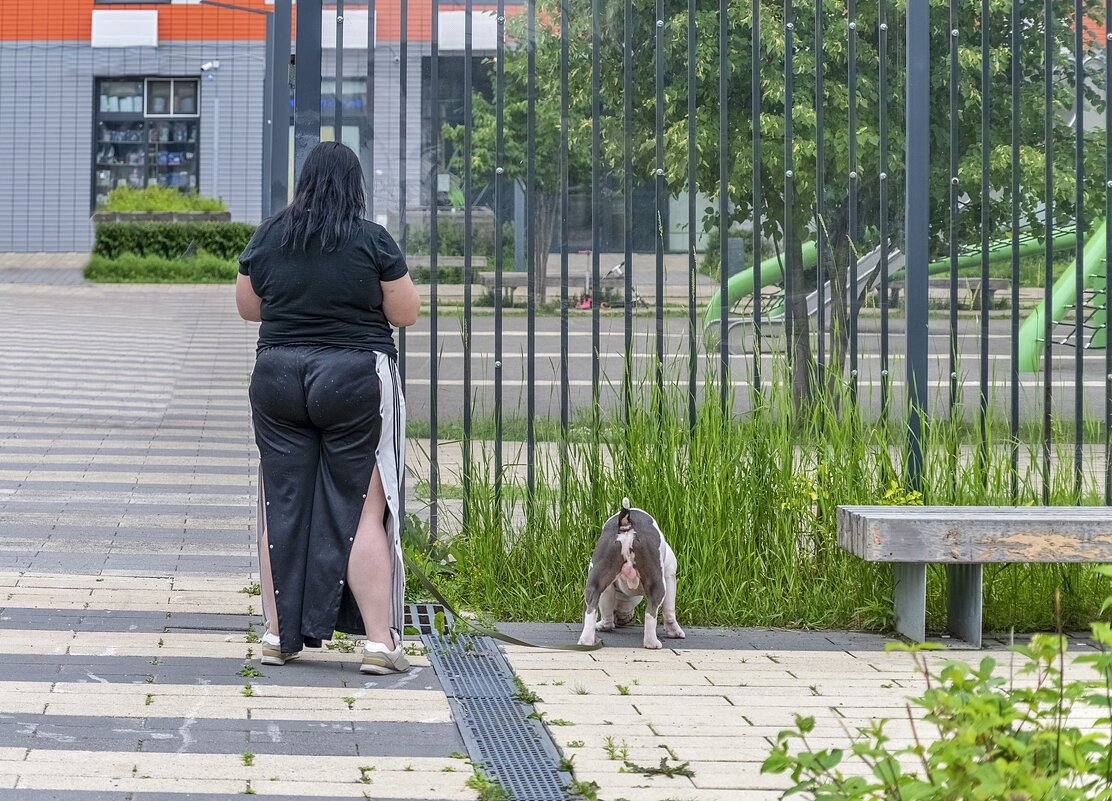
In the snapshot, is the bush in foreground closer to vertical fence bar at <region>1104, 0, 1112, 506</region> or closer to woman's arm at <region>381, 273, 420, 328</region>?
woman's arm at <region>381, 273, 420, 328</region>

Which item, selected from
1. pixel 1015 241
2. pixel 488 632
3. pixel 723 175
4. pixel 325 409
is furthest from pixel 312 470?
pixel 1015 241

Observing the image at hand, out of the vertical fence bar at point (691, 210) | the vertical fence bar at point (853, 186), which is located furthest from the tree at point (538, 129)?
the vertical fence bar at point (853, 186)

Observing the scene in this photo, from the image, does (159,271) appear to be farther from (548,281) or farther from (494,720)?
(494,720)

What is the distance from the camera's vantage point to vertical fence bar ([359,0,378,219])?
20.5ft

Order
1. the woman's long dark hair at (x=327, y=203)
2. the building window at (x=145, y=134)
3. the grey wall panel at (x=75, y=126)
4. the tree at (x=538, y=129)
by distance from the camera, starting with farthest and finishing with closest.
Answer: the building window at (x=145, y=134) → the grey wall panel at (x=75, y=126) → the tree at (x=538, y=129) → the woman's long dark hair at (x=327, y=203)

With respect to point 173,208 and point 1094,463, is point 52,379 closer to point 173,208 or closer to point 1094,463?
point 1094,463

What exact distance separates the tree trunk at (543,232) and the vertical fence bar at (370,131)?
666mm

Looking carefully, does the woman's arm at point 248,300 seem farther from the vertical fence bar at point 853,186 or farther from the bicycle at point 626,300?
the vertical fence bar at point 853,186

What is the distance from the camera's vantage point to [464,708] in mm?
4664

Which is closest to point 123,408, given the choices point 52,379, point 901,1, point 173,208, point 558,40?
point 52,379

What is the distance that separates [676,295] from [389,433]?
1.66 m

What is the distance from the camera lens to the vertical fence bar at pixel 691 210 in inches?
244

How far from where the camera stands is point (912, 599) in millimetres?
5676

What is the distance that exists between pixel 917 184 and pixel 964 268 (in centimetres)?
43
